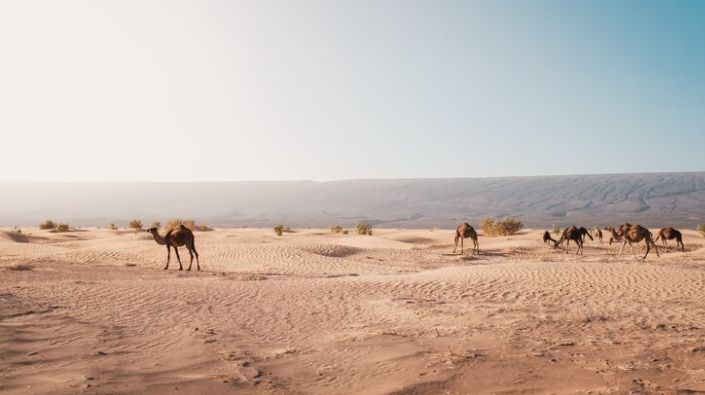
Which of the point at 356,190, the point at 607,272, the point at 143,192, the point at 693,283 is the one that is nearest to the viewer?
the point at 693,283

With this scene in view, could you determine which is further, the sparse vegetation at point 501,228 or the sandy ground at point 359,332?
the sparse vegetation at point 501,228

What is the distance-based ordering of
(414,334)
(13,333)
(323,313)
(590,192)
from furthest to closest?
(590,192), (323,313), (414,334), (13,333)

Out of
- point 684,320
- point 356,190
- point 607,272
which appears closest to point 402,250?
point 607,272

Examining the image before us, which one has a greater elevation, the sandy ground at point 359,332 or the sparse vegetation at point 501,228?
the sparse vegetation at point 501,228

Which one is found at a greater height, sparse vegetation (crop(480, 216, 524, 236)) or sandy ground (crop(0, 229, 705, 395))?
sparse vegetation (crop(480, 216, 524, 236))

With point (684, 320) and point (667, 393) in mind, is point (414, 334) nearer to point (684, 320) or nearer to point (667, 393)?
point (667, 393)

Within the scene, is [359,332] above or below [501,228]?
below

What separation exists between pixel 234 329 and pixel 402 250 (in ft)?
64.0

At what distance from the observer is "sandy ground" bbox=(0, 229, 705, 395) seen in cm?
617

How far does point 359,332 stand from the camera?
340 inches

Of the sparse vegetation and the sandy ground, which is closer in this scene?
the sandy ground

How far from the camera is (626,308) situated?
10.3 metres

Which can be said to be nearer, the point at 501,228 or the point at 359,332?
the point at 359,332

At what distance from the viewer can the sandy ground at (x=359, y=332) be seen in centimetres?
617
